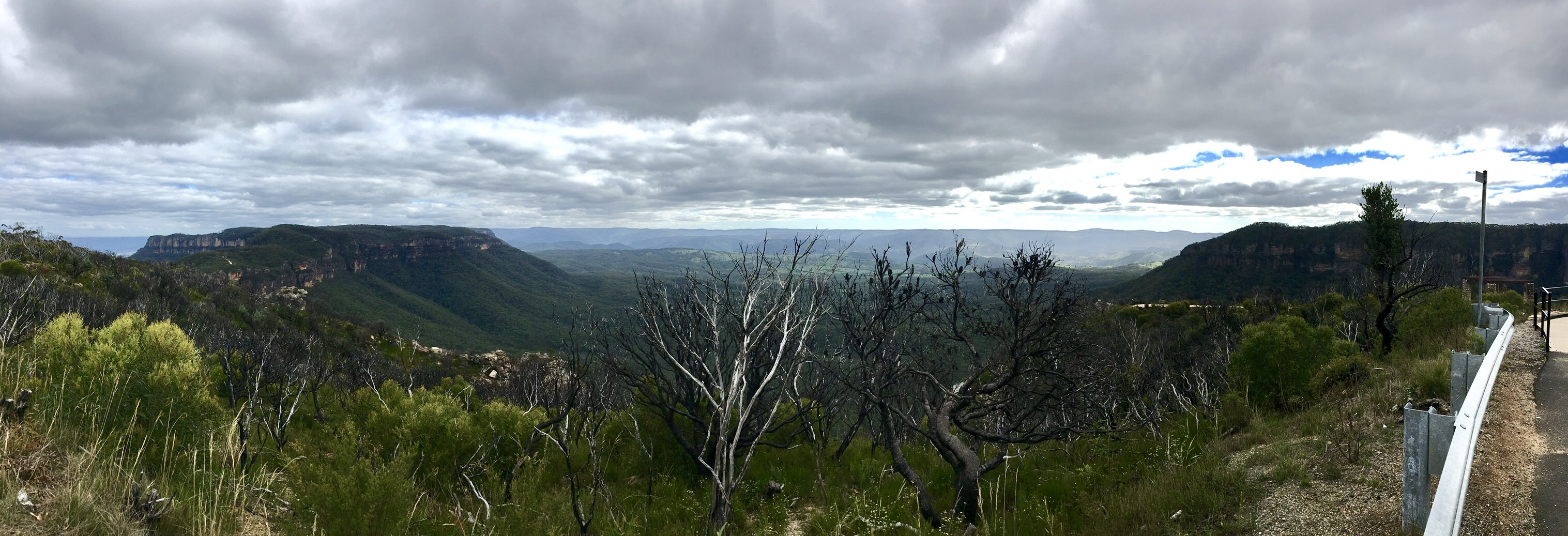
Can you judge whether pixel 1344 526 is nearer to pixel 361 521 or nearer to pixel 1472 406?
pixel 1472 406

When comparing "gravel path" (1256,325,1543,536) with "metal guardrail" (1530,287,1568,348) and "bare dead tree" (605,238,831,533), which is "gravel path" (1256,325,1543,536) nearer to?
"bare dead tree" (605,238,831,533)

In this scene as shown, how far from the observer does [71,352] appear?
26.1ft

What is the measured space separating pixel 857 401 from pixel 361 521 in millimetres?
12589

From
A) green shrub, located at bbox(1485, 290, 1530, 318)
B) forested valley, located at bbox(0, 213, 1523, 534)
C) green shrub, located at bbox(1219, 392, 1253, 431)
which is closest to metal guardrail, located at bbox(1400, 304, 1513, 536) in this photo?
forested valley, located at bbox(0, 213, 1523, 534)

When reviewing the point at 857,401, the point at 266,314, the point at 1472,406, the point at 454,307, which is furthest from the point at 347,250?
the point at 1472,406

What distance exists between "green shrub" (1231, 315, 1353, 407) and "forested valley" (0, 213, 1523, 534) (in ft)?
0.17

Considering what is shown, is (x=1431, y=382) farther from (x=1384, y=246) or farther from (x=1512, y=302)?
(x=1512, y=302)

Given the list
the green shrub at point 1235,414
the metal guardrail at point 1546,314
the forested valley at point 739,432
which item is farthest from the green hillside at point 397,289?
the metal guardrail at point 1546,314

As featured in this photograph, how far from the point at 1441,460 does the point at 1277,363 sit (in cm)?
979

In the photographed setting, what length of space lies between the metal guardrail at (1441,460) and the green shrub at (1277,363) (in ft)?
24.9

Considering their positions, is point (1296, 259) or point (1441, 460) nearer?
point (1441, 460)

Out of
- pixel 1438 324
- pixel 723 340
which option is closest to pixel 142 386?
Result: pixel 723 340

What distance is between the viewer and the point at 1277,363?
40.7 feet

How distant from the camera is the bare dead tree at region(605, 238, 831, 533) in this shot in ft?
30.7
